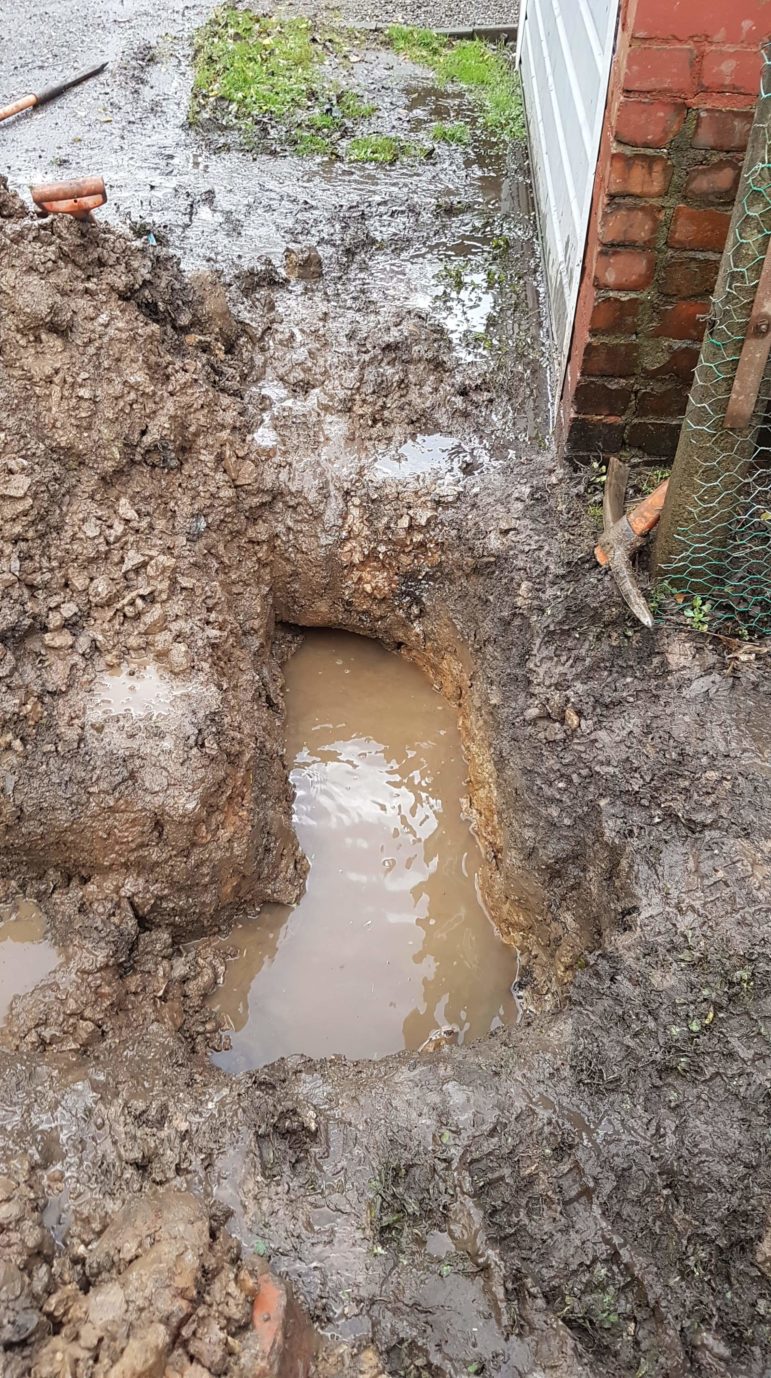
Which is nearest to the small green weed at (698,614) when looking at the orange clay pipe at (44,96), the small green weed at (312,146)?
the small green weed at (312,146)

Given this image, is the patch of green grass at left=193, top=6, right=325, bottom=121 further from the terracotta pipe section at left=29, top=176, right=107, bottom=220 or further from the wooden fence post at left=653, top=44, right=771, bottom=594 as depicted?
the wooden fence post at left=653, top=44, right=771, bottom=594

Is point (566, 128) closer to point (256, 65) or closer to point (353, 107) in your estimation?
point (353, 107)

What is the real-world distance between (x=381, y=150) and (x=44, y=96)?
2.80 m

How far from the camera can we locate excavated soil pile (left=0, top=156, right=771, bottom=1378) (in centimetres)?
207

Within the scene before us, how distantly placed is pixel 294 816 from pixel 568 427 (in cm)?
197

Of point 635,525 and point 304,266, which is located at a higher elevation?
point 304,266

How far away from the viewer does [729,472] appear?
8.71ft

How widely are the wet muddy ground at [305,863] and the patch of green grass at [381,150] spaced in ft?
6.08

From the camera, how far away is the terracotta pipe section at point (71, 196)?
3496 mm

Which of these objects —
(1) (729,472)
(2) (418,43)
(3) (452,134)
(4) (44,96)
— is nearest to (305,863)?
(1) (729,472)

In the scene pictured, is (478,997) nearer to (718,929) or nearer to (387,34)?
(718,929)

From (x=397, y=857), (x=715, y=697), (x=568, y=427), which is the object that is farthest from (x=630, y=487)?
(x=397, y=857)

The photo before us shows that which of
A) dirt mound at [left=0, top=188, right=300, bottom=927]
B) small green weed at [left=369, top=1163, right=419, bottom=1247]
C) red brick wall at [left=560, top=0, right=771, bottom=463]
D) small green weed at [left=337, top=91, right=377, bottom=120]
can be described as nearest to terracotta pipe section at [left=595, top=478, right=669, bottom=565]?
red brick wall at [left=560, top=0, right=771, bottom=463]

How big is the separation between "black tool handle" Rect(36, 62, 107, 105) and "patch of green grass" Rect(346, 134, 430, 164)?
8.20 feet
